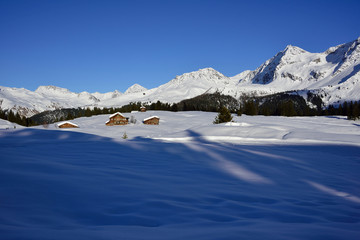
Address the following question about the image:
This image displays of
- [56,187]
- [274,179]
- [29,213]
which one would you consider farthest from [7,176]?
[274,179]

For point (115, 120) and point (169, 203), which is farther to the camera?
point (115, 120)

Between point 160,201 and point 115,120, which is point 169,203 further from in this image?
point 115,120

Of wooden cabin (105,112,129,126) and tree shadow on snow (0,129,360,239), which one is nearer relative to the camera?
tree shadow on snow (0,129,360,239)

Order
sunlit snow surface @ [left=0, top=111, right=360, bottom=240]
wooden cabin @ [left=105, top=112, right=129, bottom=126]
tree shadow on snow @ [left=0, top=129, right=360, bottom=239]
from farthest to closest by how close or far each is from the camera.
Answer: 1. wooden cabin @ [left=105, top=112, right=129, bottom=126]
2. tree shadow on snow @ [left=0, top=129, right=360, bottom=239]
3. sunlit snow surface @ [left=0, top=111, right=360, bottom=240]

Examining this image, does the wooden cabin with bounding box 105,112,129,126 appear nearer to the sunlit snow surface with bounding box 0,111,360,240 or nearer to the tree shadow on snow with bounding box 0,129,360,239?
the sunlit snow surface with bounding box 0,111,360,240

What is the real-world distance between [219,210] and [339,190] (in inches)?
150

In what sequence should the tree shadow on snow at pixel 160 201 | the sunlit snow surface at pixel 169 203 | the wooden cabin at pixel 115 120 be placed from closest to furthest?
the sunlit snow surface at pixel 169 203 < the tree shadow on snow at pixel 160 201 < the wooden cabin at pixel 115 120

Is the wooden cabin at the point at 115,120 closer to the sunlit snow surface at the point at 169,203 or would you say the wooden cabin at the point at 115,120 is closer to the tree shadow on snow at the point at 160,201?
the sunlit snow surface at the point at 169,203

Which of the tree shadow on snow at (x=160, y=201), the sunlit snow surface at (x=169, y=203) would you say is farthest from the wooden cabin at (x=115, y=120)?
the tree shadow on snow at (x=160, y=201)

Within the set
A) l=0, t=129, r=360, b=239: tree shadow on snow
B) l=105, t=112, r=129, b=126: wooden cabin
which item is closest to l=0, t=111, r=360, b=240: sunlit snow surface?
l=0, t=129, r=360, b=239: tree shadow on snow

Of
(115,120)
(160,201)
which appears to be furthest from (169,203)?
(115,120)

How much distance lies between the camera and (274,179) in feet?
21.9

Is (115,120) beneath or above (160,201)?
above

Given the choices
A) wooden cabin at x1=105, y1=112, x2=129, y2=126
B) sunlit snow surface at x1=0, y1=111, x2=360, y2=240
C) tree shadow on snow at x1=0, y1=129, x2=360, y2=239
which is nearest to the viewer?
sunlit snow surface at x1=0, y1=111, x2=360, y2=240
